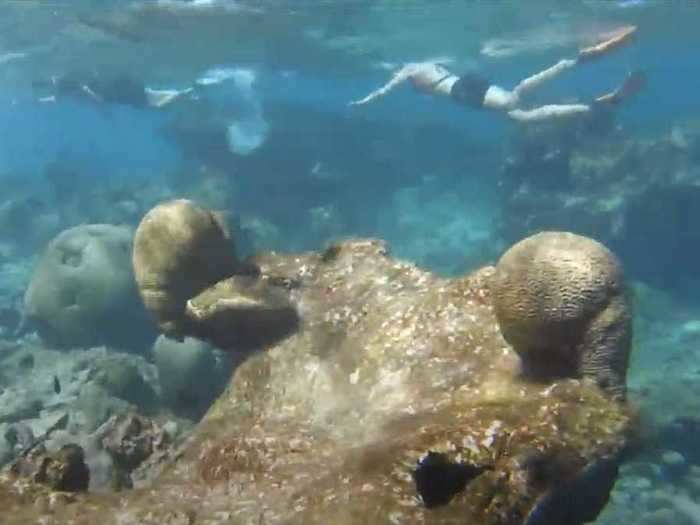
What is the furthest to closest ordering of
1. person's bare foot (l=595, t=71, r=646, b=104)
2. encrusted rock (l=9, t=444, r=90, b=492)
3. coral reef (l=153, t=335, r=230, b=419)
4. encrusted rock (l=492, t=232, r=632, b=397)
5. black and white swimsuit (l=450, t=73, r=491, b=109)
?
black and white swimsuit (l=450, t=73, r=491, b=109)
person's bare foot (l=595, t=71, r=646, b=104)
coral reef (l=153, t=335, r=230, b=419)
encrusted rock (l=492, t=232, r=632, b=397)
encrusted rock (l=9, t=444, r=90, b=492)

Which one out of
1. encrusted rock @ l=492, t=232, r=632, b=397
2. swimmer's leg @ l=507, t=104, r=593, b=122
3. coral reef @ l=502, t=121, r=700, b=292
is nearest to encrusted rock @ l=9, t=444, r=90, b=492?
encrusted rock @ l=492, t=232, r=632, b=397

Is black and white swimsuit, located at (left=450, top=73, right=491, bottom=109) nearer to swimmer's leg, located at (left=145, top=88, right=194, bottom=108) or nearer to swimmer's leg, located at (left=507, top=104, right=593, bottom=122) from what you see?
swimmer's leg, located at (left=507, top=104, right=593, bottom=122)

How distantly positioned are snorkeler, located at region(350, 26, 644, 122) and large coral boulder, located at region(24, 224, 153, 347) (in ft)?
28.3

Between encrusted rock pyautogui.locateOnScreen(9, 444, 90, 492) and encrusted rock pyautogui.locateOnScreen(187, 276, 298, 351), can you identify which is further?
encrusted rock pyautogui.locateOnScreen(187, 276, 298, 351)

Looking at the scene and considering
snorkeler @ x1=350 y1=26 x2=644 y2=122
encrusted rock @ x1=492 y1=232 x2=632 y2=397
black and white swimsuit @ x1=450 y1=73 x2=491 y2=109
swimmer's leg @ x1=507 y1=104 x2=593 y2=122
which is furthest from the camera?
black and white swimsuit @ x1=450 y1=73 x2=491 y2=109

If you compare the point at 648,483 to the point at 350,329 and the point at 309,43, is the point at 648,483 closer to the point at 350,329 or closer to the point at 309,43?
the point at 350,329

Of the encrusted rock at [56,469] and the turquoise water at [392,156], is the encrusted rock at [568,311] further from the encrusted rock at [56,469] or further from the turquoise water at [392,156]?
the turquoise water at [392,156]

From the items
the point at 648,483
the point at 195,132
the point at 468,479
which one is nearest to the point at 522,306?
the point at 468,479

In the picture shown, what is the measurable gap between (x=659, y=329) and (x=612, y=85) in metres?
47.7

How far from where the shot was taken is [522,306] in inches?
171

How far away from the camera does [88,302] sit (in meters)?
14.4

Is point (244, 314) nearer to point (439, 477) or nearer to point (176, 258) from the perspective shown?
point (176, 258)

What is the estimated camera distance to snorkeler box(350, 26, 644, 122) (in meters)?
14.6

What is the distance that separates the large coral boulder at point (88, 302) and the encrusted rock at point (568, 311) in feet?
37.3
